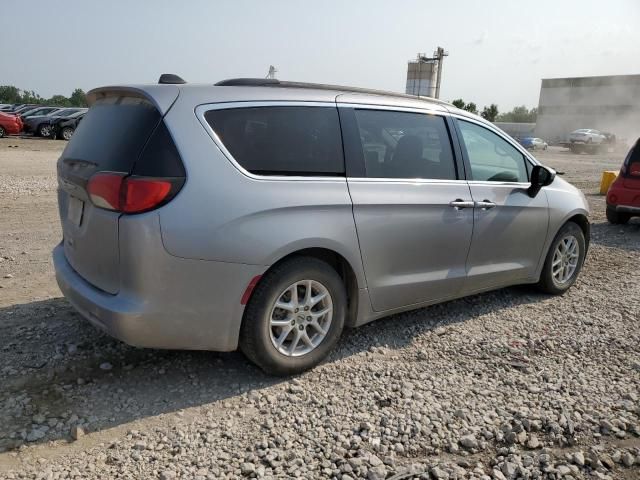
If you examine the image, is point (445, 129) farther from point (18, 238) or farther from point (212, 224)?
point (18, 238)

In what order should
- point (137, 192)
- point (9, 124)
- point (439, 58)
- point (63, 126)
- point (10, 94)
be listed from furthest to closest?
point (10, 94) < point (439, 58) < point (63, 126) < point (9, 124) < point (137, 192)

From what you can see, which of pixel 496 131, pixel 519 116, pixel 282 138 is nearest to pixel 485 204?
pixel 496 131

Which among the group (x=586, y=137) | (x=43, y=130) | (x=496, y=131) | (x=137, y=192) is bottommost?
(x=43, y=130)

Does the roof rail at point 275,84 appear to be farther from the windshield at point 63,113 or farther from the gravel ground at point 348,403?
the windshield at point 63,113

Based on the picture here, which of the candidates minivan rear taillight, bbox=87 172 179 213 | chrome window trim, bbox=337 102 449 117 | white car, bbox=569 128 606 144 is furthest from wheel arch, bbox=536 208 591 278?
white car, bbox=569 128 606 144

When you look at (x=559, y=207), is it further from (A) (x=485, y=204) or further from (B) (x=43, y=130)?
(B) (x=43, y=130)

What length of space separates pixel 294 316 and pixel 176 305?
30.3 inches

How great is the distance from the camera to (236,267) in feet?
9.85

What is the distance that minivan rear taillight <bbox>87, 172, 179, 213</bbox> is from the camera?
9.23 feet

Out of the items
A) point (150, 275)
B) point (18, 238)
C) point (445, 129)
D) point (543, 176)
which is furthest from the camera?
point (18, 238)

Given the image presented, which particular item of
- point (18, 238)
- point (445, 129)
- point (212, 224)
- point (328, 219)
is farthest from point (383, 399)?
point (18, 238)

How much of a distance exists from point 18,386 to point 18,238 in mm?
3919

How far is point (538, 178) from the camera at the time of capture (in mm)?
4746

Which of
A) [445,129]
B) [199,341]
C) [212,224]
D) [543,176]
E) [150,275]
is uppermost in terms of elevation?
[445,129]
